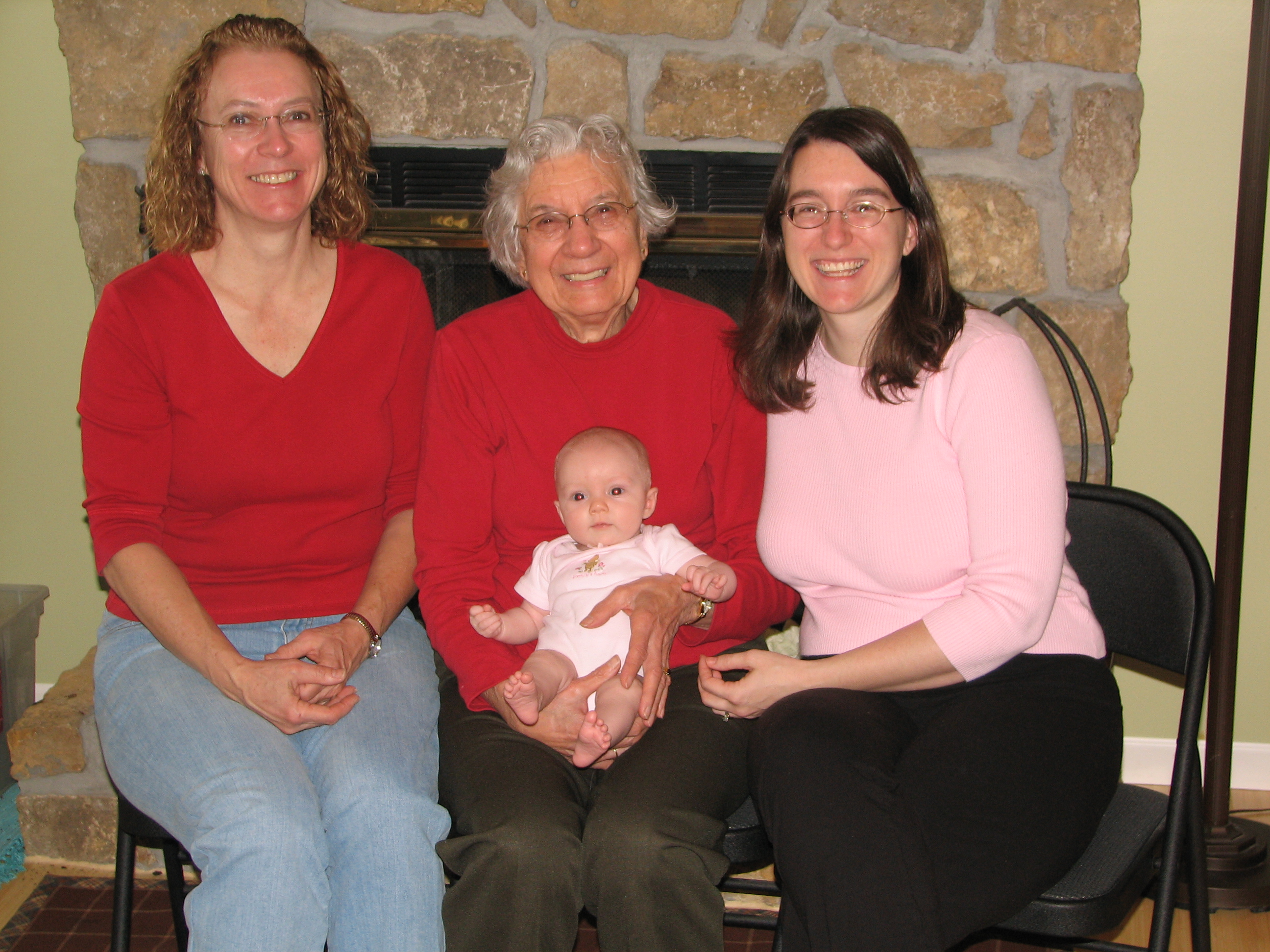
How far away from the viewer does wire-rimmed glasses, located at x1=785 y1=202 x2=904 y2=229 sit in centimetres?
161

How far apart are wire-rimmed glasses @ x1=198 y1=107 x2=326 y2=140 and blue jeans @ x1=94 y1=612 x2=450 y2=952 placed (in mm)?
817

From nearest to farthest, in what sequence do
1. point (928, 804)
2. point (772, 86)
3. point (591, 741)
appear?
1. point (928, 804)
2. point (591, 741)
3. point (772, 86)

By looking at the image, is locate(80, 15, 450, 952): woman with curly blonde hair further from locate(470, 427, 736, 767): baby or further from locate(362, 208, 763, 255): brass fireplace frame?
locate(362, 208, 763, 255): brass fireplace frame

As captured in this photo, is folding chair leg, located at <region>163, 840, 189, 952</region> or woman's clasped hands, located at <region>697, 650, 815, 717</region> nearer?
woman's clasped hands, located at <region>697, 650, 815, 717</region>

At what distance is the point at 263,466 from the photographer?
1739 mm

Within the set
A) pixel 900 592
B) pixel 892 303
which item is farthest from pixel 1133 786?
pixel 892 303

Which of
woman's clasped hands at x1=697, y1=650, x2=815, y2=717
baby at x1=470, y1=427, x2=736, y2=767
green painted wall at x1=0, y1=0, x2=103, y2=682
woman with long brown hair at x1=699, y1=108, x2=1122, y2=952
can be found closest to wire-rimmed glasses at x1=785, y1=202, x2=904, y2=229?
woman with long brown hair at x1=699, y1=108, x2=1122, y2=952

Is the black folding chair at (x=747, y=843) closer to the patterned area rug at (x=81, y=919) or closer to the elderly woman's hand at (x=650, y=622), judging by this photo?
the elderly woman's hand at (x=650, y=622)

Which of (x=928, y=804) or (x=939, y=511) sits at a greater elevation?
(x=939, y=511)

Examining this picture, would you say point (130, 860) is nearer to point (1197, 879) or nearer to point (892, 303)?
point (892, 303)

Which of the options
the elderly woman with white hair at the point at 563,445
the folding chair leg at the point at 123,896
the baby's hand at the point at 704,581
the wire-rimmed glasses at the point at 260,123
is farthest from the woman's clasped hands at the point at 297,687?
the wire-rimmed glasses at the point at 260,123

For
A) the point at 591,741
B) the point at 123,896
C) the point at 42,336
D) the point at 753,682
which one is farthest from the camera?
the point at 42,336

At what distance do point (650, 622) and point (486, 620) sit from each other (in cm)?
25

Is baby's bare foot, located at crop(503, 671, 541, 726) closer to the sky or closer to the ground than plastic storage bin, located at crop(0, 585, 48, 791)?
closer to the sky
